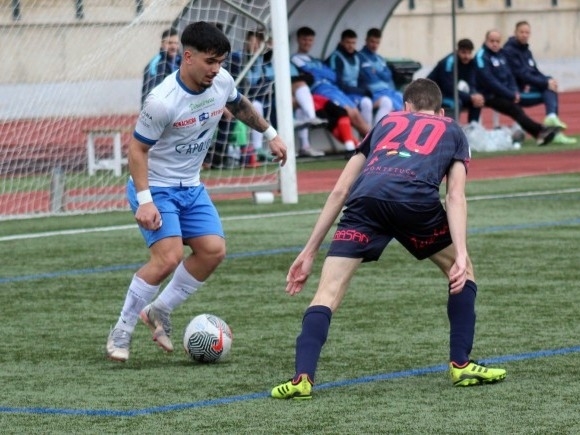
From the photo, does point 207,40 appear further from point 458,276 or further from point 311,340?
point 458,276

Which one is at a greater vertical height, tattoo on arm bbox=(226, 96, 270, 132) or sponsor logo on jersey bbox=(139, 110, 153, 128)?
sponsor logo on jersey bbox=(139, 110, 153, 128)

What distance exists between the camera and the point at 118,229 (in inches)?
582

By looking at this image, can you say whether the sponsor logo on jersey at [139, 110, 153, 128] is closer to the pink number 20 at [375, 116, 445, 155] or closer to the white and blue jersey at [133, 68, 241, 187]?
the white and blue jersey at [133, 68, 241, 187]

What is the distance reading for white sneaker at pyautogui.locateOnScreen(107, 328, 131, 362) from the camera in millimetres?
8164

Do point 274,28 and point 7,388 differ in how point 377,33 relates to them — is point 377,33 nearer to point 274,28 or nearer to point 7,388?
point 274,28

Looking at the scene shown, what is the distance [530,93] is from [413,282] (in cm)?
1346

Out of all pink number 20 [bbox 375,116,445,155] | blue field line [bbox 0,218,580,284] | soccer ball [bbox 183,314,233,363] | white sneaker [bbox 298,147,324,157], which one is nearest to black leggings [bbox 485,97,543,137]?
white sneaker [bbox 298,147,324,157]

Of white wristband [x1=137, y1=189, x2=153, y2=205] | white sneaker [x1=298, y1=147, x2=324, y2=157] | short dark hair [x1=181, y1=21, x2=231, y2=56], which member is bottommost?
white sneaker [x1=298, y1=147, x2=324, y2=157]

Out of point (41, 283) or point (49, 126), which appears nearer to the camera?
point (41, 283)

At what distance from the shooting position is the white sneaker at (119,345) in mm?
8164

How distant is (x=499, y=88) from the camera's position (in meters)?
22.7

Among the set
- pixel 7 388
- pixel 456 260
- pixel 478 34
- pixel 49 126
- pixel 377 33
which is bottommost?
pixel 478 34

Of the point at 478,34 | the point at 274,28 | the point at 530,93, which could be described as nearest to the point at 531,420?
the point at 274,28

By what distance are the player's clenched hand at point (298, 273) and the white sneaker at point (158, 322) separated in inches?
55.0
